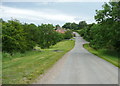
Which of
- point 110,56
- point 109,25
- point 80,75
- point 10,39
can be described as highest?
point 109,25

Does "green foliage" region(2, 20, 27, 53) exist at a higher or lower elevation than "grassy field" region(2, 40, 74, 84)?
higher

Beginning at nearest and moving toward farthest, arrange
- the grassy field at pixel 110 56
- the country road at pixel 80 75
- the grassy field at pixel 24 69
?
the country road at pixel 80 75 < the grassy field at pixel 24 69 < the grassy field at pixel 110 56

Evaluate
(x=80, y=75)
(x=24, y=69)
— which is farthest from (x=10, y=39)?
(x=80, y=75)

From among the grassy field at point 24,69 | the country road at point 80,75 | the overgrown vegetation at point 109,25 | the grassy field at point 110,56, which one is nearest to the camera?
the country road at point 80,75

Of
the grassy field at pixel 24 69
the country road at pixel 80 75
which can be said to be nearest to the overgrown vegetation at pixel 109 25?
the grassy field at pixel 24 69

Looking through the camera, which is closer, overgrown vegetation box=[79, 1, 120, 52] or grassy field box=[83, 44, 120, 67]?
grassy field box=[83, 44, 120, 67]

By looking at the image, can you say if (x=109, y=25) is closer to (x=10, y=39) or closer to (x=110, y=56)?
(x=110, y=56)

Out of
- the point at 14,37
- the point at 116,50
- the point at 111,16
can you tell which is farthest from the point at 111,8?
the point at 14,37

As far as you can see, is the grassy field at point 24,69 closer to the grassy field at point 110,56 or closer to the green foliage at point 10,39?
the grassy field at point 110,56

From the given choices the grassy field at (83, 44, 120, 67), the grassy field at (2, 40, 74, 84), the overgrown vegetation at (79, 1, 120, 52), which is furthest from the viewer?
the overgrown vegetation at (79, 1, 120, 52)

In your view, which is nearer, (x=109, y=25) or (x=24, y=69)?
(x=24, y=69)

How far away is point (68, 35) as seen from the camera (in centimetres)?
10575

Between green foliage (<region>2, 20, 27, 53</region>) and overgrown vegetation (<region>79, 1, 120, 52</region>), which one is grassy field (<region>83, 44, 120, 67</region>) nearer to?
overgrown vegetation (<region>79, 1, 120, 52</region>)

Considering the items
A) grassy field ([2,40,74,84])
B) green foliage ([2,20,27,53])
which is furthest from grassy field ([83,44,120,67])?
green foliage ([2,20,27,53])
